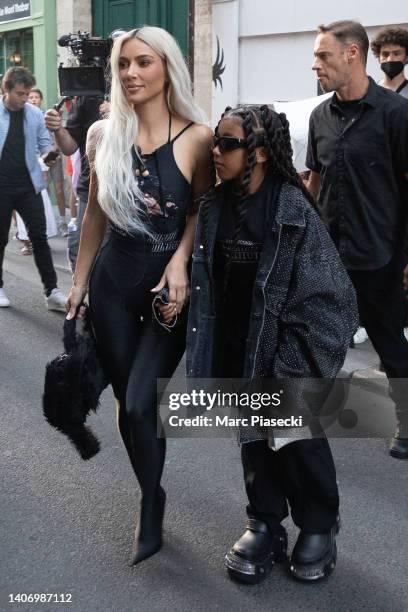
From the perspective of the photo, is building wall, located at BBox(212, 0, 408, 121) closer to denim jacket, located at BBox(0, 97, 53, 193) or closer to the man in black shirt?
denim jacket, located at BBox(0, 97, 53, 193)

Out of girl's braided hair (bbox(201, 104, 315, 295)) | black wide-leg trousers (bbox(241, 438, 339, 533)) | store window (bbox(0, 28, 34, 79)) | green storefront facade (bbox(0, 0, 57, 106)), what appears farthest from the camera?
store window (bbox(0, 28, 34, 79))

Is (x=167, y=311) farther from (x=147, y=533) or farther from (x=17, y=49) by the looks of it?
(x=17, y=49)

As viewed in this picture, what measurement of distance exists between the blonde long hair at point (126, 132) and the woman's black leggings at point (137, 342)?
0.16 metres

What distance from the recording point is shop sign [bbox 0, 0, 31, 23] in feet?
47.0

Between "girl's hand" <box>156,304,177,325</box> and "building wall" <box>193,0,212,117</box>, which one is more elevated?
"building wall" <box>193,0,212,117</box>

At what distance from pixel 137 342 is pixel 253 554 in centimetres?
87

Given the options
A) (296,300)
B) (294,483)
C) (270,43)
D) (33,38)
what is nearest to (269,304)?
(296,300)

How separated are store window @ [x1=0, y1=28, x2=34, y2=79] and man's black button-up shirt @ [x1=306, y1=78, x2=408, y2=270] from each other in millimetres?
11596

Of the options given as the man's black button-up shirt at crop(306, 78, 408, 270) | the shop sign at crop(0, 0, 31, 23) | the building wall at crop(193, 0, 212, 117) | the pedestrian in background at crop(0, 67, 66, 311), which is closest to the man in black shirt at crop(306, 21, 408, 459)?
the man's black button-up shirt at crop(306, 78, 408, 270)

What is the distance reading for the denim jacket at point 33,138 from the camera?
7.21m

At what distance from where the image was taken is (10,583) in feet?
9.95

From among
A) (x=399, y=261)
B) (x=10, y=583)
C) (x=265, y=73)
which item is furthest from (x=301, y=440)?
(x=265, y=73)

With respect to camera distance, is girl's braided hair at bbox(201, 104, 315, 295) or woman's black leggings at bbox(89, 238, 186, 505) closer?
girl's braided hair at bbox(201, 104, 315, 295)

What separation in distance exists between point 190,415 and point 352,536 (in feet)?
2.93
